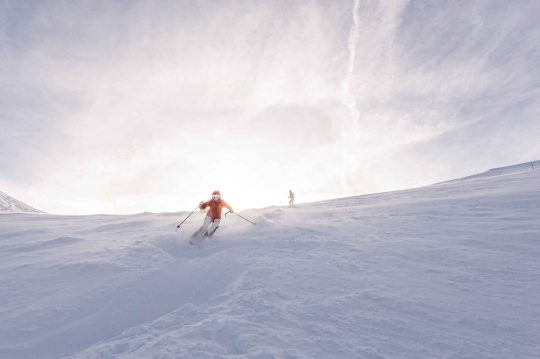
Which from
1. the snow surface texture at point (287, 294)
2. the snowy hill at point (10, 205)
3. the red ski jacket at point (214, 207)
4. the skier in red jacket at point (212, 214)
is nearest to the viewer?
the snow surface texture at point (287, 294)

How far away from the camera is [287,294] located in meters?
4.72

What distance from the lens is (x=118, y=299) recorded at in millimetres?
5227

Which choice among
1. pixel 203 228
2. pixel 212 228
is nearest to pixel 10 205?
pixel 212 228

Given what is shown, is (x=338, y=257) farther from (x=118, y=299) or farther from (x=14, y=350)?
(x=14, y=350)

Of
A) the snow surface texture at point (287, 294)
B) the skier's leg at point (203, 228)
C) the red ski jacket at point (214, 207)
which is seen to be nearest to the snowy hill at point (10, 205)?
the red ski jacket at point (214, 207)

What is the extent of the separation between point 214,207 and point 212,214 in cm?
29

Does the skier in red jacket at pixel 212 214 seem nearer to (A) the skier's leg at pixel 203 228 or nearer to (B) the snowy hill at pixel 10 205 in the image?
(A) the skier's leg at pixel 203 228

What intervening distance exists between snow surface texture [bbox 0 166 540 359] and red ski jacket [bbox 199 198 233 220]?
3.59ft

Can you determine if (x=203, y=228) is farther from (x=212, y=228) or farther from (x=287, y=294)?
(x=287, y=294)

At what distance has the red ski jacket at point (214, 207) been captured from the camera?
978cm

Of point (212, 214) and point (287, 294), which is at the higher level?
point (212, 214)

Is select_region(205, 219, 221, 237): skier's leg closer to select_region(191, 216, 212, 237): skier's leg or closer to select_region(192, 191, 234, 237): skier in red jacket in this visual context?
select_region(192, 191, 234, 237): skier in red jacket

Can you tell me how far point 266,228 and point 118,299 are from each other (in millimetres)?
4568

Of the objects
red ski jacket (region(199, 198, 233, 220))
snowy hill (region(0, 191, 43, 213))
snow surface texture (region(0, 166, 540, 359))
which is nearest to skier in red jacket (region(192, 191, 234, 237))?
red ski jacket (region(199, 198, 233, 220))
